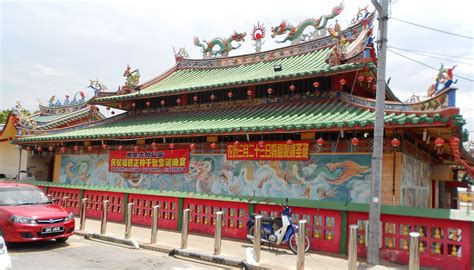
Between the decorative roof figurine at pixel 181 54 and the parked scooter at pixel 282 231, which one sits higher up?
the decorative roof figurine at pixel 181 54

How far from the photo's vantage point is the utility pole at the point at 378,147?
861cm

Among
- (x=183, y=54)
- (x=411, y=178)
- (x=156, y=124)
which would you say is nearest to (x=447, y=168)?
(x=411, y=178)

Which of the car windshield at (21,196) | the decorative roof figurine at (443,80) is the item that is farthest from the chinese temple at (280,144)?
the car windshield at (21,196)

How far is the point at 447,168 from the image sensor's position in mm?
16953

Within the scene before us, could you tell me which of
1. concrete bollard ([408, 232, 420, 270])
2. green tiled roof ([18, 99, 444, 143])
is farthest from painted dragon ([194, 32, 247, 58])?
concrete bollard ([408, 232, 420, 270])

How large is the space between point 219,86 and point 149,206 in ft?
16.7

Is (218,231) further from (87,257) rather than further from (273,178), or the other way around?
(273,178)

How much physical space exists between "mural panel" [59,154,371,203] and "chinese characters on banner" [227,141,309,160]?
156 mm

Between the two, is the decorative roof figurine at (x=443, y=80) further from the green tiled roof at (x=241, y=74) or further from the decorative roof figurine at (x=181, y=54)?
the decorative roof figurine at (x=181, y=54)

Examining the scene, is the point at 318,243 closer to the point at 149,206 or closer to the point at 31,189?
the point at 149,206

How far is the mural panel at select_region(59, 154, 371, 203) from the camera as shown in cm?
1113

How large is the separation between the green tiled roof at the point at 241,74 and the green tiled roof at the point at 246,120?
0.98 metres

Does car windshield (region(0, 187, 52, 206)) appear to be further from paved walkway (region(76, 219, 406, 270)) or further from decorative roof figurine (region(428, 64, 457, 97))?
decorative roof figurine (region(428, 64, 457, 97))

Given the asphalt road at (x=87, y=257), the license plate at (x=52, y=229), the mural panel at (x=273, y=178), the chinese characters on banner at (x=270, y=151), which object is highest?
the chinese characters on banner at (x=270, y=151)
